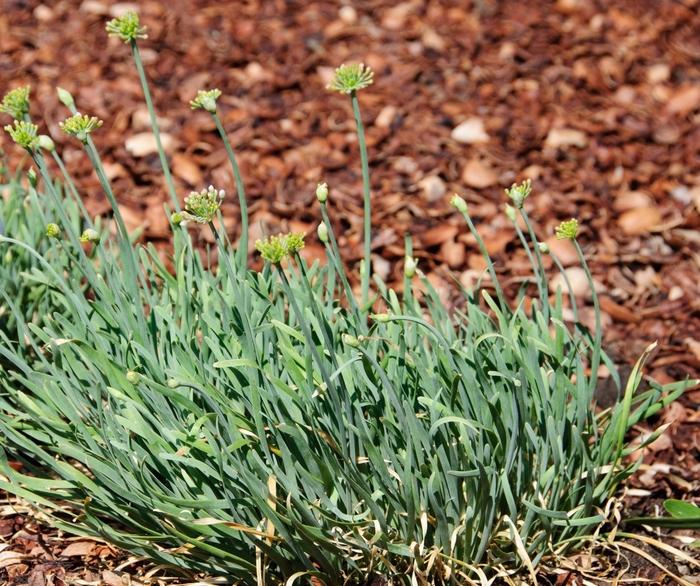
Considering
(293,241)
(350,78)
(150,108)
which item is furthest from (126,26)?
(293,241)

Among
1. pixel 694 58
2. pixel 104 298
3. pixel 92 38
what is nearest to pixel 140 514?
pixel 104 298

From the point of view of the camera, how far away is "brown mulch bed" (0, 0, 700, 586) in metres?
3.15

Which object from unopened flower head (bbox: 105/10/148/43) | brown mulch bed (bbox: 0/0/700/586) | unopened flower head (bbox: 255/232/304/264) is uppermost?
unopened flower head (bbox: 105/10/148/43)

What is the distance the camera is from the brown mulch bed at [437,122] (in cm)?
315

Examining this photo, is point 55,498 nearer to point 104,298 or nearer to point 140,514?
point 140,514

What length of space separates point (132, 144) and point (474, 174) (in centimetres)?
130

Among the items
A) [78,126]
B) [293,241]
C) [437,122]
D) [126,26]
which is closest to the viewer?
[293,241]

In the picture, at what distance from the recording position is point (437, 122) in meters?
3.78

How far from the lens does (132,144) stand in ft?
11.9

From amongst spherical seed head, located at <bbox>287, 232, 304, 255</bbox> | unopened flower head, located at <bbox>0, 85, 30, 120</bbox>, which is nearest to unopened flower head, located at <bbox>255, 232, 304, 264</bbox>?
spherical seed head, located at <bbox>287, 232, 304, 255</bbox>

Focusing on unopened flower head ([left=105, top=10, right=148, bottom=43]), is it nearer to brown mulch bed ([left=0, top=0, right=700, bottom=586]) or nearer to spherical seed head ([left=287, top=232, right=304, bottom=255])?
spherical seed head ([left=287, top=232, right=304, bottom=255])

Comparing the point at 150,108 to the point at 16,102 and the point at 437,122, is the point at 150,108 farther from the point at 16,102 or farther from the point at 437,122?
the point at 437,122

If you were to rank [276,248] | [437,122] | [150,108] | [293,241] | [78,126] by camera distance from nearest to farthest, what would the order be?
[276,248]
[293,241]
[78,126]
[150,108]
[437,122]

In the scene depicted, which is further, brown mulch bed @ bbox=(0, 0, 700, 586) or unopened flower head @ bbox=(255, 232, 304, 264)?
brown mulch bed @ bbox=(0, 0, 700, 586)
